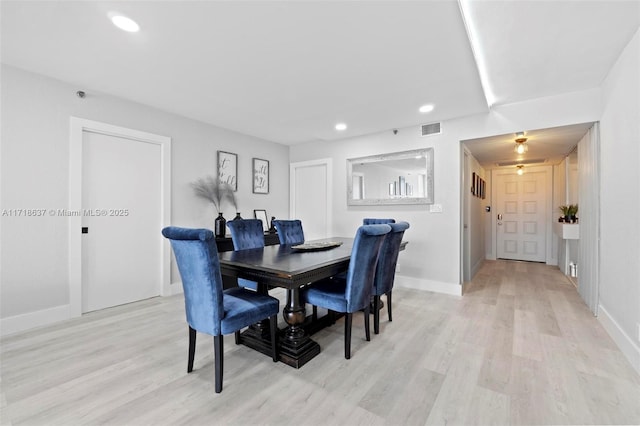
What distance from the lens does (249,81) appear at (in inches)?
111

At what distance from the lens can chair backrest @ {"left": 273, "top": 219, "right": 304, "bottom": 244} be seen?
11.7 feet

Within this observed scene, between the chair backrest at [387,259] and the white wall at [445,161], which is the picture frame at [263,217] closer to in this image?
the white wall at [445,161]

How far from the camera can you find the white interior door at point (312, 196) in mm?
5164

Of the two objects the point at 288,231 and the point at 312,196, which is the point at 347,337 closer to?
the point at 288,231

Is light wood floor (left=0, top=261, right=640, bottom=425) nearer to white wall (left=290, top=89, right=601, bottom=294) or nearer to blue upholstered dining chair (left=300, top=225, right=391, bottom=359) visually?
blue upholstered dining chair (left=300, top=225, right=391, bottom=359)

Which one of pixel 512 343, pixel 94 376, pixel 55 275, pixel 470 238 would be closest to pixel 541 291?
pixel 470 238

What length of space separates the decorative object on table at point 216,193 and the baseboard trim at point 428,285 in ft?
9.09

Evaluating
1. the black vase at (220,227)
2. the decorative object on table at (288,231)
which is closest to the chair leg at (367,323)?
the decorative object on table at (288,231)

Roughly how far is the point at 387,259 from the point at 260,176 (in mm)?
3133

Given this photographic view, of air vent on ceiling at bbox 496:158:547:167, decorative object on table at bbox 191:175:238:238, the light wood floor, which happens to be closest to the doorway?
air vent on ceiling at bbox 496:158:547:167

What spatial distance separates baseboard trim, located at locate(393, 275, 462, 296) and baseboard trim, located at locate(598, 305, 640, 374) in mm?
1377

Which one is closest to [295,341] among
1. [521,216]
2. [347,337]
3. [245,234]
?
[347,337]

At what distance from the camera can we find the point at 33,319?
106 inches

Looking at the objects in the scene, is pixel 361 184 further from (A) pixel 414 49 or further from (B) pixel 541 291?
(B) pixel 541 291
